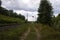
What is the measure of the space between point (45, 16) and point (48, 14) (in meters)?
1.54

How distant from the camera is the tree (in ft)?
304

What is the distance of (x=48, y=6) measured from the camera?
3780 inches

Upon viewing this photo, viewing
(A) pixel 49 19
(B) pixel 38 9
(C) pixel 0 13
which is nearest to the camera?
(A) pixel 49 19

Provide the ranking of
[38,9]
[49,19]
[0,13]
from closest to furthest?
[49,19]
[38,9]
[0,13]

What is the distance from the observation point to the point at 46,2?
9750cm

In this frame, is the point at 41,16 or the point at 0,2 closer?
the point at 41,16

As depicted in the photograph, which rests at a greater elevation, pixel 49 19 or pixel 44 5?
pixel 44 5

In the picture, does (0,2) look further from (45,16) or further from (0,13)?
(45,16)

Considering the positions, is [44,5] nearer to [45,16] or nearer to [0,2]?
Answer: [45,16]

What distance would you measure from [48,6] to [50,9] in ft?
5.87

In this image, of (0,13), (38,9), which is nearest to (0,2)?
(0,13)

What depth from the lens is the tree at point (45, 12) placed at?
92.5m

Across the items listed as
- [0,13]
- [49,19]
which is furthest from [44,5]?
[0,13]

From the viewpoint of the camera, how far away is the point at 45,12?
3752 inches
